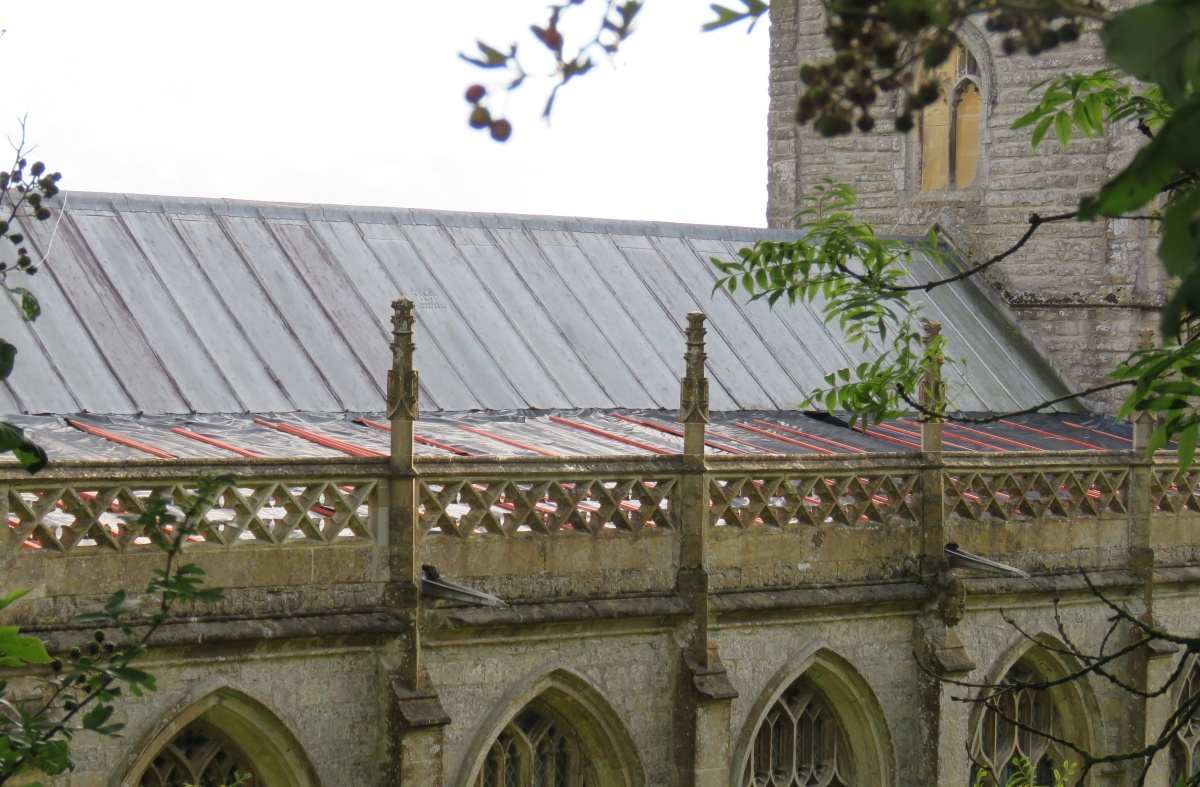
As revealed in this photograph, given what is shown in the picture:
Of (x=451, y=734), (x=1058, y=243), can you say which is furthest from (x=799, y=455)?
(x=1058, y=243)

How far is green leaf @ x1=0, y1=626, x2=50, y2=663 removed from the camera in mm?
4074

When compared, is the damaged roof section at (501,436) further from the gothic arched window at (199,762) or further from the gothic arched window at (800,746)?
the gothic arched window at (800,746)

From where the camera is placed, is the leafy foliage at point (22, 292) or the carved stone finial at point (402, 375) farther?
the carved stone finial at point (402, 375)

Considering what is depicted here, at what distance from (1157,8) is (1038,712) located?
46.2ft

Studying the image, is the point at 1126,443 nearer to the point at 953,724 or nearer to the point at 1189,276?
the point at 953,724

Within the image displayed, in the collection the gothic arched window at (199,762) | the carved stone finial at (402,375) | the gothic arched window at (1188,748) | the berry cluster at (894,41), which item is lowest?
the gothic arched window at (199,762)

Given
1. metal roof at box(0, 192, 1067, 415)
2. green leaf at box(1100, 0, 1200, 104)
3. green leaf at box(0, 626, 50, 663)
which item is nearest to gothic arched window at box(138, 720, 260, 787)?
metal roof at box(0, 192, 1067, 415)

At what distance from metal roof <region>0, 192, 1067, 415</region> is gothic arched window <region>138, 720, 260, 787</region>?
11.9 ft

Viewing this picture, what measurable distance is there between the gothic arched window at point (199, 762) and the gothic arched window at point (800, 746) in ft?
14.7

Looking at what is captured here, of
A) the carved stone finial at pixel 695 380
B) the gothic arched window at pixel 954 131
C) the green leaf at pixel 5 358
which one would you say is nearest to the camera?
the green leaf at pixel 5 358

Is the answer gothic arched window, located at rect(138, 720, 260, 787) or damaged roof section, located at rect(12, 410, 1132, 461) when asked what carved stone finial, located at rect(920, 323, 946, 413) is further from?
gothic arched window, located at rect(138, 720, 260, 787)

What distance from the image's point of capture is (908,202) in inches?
849

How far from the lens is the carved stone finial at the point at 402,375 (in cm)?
1080

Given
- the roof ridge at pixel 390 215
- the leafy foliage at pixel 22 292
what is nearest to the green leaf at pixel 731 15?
the leafy foliage at pixel 22 292
